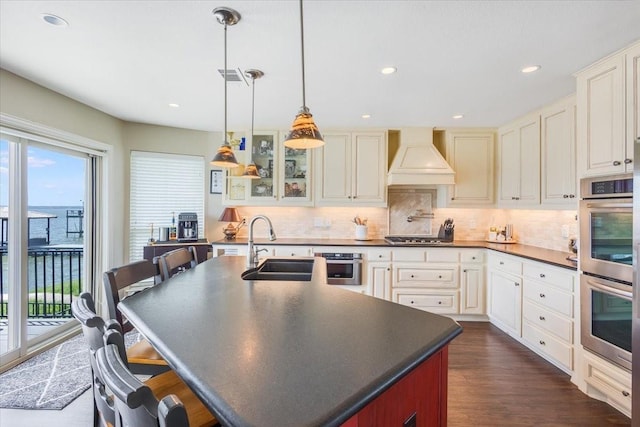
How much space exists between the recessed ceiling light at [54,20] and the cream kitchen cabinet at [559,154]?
13.4ft

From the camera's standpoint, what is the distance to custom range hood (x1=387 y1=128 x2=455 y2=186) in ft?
12.7

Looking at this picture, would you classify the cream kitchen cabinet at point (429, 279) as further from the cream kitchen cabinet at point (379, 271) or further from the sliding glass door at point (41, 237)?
the sliding glass door at point (41, 237)

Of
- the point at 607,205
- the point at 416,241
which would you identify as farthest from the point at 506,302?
the point at 607,205

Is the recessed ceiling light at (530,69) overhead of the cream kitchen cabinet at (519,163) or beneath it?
overhead

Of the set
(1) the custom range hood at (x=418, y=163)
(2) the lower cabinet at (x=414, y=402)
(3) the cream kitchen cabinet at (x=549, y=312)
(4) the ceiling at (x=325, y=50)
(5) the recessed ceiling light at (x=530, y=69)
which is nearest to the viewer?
(2) the lower cabinet at (x=414, y=402)

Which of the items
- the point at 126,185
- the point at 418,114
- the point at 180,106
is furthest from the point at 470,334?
the point at 126,185

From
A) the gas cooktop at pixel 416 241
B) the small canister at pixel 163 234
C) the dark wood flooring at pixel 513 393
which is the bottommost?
the dark wood flooring at pixel 513 393

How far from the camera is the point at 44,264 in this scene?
125 inches

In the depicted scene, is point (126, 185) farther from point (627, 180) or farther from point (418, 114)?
point (627, 180)

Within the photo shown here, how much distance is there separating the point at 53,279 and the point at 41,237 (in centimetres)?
58

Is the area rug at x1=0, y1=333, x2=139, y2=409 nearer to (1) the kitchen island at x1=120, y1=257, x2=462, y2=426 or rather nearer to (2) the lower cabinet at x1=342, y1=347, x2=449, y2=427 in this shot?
(1) the kitchen island at x1=120, y1=257, x2=462, y2=426

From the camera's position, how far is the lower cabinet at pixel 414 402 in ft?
2.66

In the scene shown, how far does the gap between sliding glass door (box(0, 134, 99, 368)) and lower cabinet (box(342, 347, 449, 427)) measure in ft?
11.2

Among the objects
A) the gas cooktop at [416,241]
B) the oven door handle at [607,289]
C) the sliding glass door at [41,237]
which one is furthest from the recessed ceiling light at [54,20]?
the oven door handle at [607,289]
